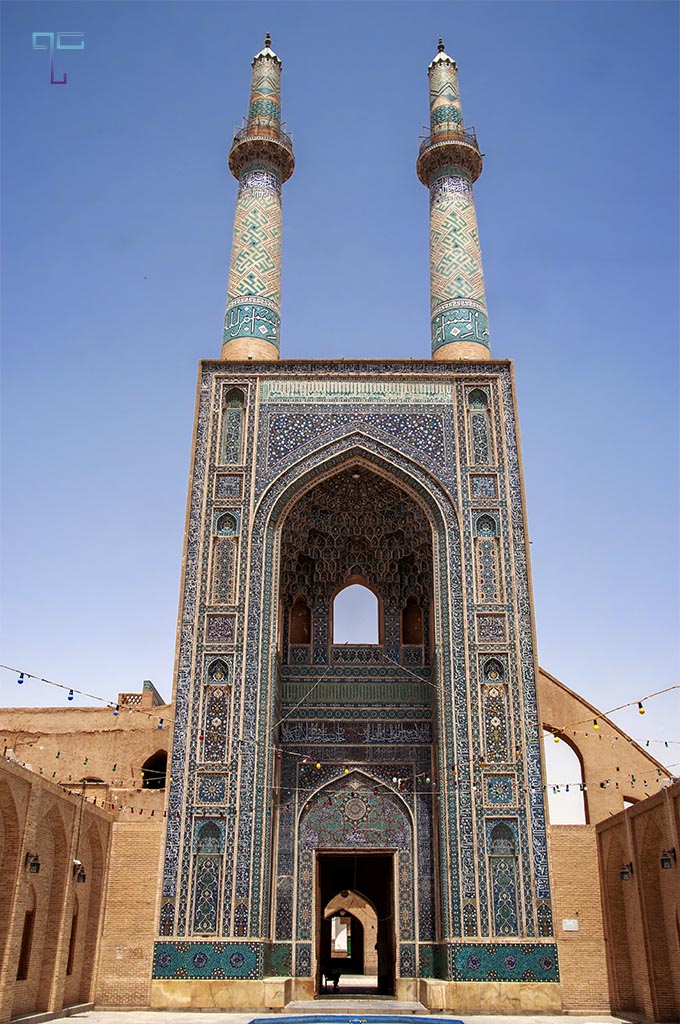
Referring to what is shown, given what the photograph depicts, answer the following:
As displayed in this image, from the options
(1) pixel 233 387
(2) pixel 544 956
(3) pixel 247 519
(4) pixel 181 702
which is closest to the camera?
(2) pixel 544 956

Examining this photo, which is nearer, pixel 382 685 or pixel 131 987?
pixel 131 987

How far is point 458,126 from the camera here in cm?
1555

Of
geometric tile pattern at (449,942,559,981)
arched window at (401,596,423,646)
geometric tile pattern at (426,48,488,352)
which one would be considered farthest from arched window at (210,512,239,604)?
geometric tile pattern at (449,942,559,981)

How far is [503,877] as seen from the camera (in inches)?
409

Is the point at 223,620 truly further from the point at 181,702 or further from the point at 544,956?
the point at 544,956

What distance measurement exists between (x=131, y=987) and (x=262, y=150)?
1200 centimetres

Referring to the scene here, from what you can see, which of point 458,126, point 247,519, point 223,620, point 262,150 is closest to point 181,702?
point 223,620

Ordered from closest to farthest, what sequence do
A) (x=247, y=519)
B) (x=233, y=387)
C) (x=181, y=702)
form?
1. (x=181, y=702)
2. (x=247, y=519)
3. (x=233, y=387)

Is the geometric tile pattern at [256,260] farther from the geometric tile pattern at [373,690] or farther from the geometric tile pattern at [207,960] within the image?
the geometric tile pattern at [207,960]

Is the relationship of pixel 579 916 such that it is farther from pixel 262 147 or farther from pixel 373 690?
pixel 262 147

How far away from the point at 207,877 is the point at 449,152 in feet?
36.9

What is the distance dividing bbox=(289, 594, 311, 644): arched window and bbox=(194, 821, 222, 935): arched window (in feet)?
10.3

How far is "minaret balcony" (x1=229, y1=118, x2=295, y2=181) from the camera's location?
1532cm

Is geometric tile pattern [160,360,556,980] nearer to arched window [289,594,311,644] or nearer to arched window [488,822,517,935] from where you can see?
arched window [488,822,517,935]
